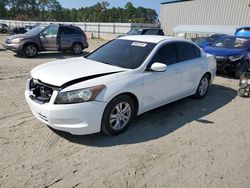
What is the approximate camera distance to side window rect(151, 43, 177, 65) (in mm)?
5298

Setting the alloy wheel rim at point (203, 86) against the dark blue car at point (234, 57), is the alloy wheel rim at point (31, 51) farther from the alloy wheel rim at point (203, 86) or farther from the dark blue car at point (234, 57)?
the alloy wheel rim at point (203, 86)

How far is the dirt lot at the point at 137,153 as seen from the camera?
3.53 meters

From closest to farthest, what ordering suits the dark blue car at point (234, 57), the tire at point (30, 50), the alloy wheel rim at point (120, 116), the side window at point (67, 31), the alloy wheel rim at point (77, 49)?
the alloy wheel rim at point (120, 116)
the dark blue car at point (234, 57)
the tire at point (30, 50)
the side window at point (67, 31)
the alloy wheel rim at point (77, 49)

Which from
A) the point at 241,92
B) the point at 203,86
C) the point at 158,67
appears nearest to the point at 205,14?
the point at 241,92

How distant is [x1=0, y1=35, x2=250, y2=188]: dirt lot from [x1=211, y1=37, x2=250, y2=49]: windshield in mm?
5428

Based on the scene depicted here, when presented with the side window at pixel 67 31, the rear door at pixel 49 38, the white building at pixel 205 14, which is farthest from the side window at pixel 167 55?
the white building at pixel 205 14

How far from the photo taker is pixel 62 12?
11694cm

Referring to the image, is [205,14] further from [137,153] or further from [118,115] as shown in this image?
[137,153]

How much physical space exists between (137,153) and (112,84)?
1.12 meters

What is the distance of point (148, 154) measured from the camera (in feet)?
13.7

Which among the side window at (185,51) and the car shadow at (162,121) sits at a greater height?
the side window at (185,51)

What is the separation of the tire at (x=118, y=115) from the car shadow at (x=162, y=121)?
0.44 feet

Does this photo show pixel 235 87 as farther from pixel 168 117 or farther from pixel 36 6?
pixel 36 6

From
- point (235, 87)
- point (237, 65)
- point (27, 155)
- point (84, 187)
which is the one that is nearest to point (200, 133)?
point (84, 187)
